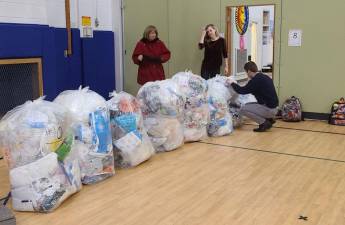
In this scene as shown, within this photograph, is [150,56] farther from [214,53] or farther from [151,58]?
[214,53]

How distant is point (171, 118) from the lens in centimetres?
395

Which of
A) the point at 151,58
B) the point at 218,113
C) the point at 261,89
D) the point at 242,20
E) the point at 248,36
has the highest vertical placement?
the point at 242,20

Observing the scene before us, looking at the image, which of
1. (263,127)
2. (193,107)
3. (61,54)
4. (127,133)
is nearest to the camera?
(127,133)

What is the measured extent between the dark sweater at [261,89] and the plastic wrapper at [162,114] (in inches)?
41.5

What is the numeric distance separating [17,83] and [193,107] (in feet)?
8.03

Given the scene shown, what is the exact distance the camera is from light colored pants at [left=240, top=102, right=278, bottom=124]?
482 centimetres

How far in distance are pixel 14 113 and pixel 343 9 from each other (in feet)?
14.3

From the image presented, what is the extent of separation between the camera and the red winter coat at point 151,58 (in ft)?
18.5

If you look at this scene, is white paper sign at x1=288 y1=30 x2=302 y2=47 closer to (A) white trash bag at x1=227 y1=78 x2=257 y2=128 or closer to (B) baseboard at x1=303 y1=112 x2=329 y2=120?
(B) baseboard at x1=303 y1=112 x2=329 y2=120

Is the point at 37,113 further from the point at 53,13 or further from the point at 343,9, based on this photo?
the point at 343,9

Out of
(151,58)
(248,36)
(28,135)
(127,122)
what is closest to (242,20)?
(248,36)

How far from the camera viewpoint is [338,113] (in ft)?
17.2

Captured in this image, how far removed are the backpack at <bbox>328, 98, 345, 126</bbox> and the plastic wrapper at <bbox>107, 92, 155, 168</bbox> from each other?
2.91 metres

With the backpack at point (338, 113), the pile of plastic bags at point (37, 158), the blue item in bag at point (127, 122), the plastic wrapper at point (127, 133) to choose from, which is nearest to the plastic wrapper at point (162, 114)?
the plastic wrapper at point (127, 133)
